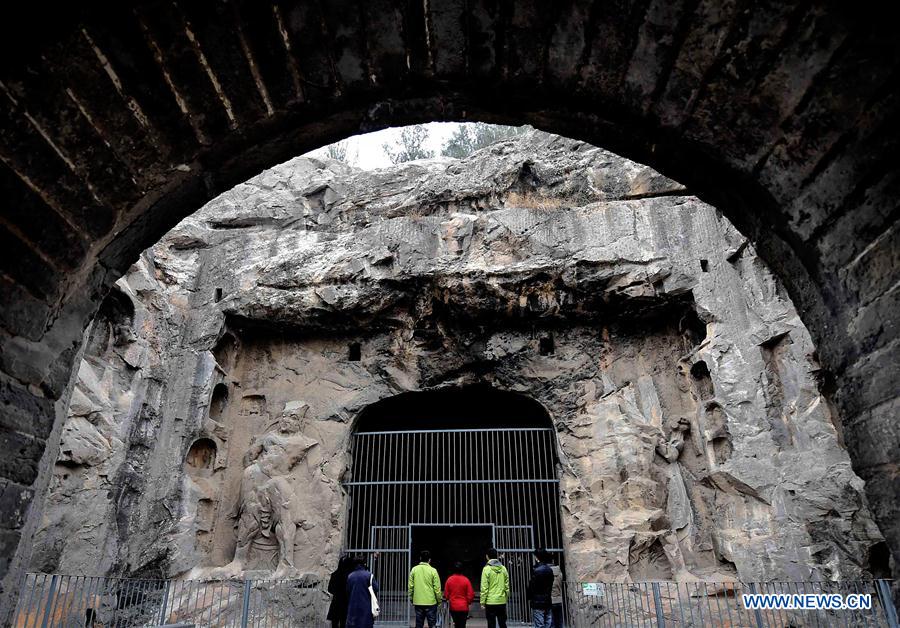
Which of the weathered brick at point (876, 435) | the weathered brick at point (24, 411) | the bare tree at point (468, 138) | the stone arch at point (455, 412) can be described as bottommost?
the weathered brick at point (876, 435)

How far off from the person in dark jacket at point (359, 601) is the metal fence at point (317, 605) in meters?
1.92

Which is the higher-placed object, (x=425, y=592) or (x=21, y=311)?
(x=21, y=311)

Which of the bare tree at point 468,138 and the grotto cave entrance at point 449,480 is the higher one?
the bare tree at point 468,138

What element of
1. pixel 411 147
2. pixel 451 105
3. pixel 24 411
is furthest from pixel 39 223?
pixel 411 147

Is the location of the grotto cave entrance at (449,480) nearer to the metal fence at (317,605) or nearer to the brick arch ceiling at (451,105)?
the metal fence at (317,605)

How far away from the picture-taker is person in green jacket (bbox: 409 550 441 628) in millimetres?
7203

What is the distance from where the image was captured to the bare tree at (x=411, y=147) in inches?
941

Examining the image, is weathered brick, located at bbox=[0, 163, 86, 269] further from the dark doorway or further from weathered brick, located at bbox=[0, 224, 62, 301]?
the dark doorway

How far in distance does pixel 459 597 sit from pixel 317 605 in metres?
2.78

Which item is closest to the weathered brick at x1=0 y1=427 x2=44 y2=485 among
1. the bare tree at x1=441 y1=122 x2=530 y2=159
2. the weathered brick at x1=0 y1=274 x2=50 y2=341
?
the weathered brick at x1=0 y1=274 x2=50 y2=341

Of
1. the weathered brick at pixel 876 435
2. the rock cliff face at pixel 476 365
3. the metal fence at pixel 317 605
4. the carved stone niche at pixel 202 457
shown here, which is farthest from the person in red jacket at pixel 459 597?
the weathered brick at pixel 876 435

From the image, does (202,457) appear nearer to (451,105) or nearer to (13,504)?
(13,504)

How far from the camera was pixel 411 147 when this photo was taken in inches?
968

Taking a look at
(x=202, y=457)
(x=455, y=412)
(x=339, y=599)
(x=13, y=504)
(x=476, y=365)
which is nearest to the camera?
(x=13, y=504)
